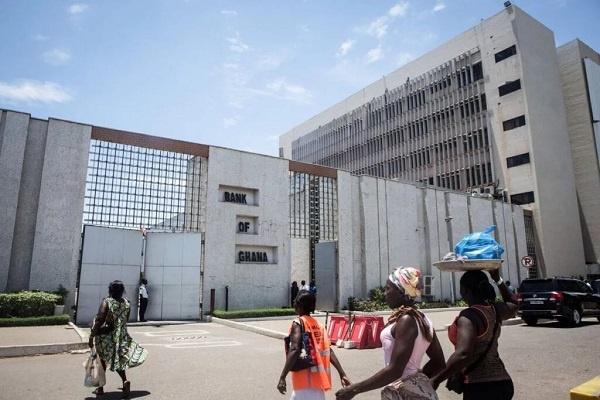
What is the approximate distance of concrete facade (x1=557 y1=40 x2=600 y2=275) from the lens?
135 feet

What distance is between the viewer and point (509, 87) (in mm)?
41000

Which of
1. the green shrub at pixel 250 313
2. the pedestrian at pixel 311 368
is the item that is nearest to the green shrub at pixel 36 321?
the green shrub at pixel 250 313

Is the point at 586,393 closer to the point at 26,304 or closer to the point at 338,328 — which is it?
the point at 338,328

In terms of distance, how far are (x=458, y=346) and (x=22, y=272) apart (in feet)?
57.4

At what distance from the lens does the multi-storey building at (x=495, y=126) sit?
128 feet

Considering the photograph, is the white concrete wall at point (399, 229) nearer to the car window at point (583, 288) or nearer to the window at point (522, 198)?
the window at point (522, 198)

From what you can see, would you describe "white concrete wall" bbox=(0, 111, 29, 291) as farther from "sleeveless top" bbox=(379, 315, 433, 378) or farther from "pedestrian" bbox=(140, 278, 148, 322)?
"sleeveless top" bbox=(379, 315, 433, 378)

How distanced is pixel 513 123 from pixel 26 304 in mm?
42120

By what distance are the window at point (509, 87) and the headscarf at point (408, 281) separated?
43.9 metres

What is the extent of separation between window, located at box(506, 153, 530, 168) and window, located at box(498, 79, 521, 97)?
6776mm

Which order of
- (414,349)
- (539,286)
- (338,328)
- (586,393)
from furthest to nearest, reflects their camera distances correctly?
(539,286), (338,328), (414,349), (586,393)

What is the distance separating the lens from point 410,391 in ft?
9.24

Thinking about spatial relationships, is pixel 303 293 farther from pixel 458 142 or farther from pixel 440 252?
pixel 458 142

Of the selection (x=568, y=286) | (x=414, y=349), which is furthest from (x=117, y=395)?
(x=568, y=286)
